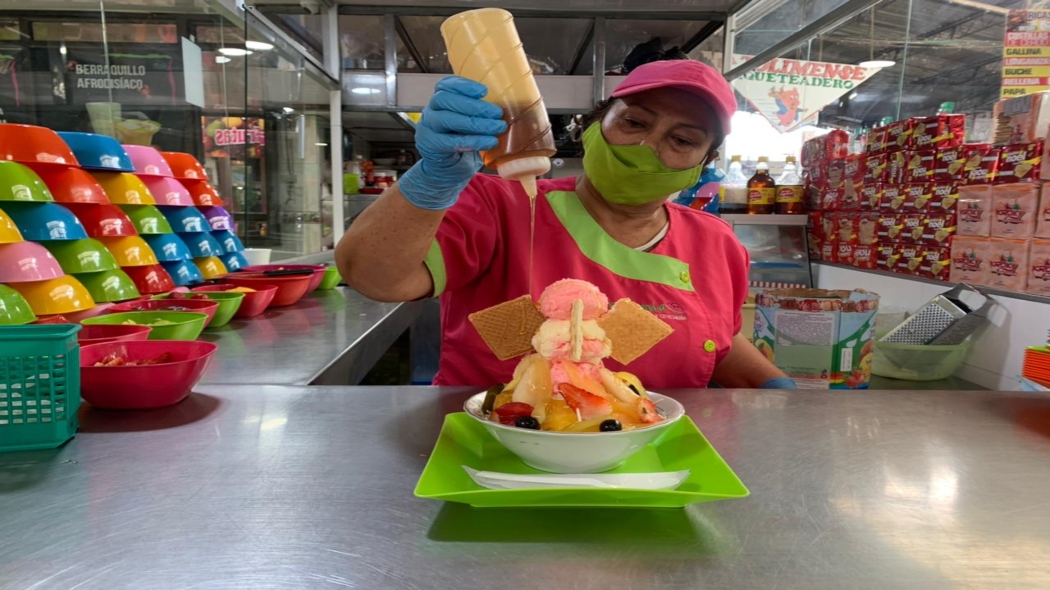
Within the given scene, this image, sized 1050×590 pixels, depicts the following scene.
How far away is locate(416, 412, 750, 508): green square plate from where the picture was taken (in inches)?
28.6

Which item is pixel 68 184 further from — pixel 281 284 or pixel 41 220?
pixel 281 284

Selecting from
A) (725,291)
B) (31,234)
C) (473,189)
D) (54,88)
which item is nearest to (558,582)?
(473,189)

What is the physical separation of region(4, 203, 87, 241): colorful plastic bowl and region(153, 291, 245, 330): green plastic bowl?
389mm

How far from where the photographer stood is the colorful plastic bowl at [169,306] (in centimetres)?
178

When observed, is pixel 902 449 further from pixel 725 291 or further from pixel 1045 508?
pixel 725 291

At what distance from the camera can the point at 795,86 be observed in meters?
4.16

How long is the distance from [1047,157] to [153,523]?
246 cm

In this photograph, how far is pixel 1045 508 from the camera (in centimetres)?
79

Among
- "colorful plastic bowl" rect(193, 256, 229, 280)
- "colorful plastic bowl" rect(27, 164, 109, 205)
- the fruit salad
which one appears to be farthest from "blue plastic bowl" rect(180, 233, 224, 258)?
the fruit salad

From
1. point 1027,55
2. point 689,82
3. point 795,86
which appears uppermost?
point 795,86

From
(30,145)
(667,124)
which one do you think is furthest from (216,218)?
(667,124)

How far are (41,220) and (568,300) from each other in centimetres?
153

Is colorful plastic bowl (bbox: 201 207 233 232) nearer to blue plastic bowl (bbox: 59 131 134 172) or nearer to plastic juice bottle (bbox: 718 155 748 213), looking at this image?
blue plastic bowl (bbox: 59 131 134 172)

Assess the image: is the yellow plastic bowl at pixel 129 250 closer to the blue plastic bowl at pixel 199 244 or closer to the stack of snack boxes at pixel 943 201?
the blue plastic bowl at pixel 199 244
